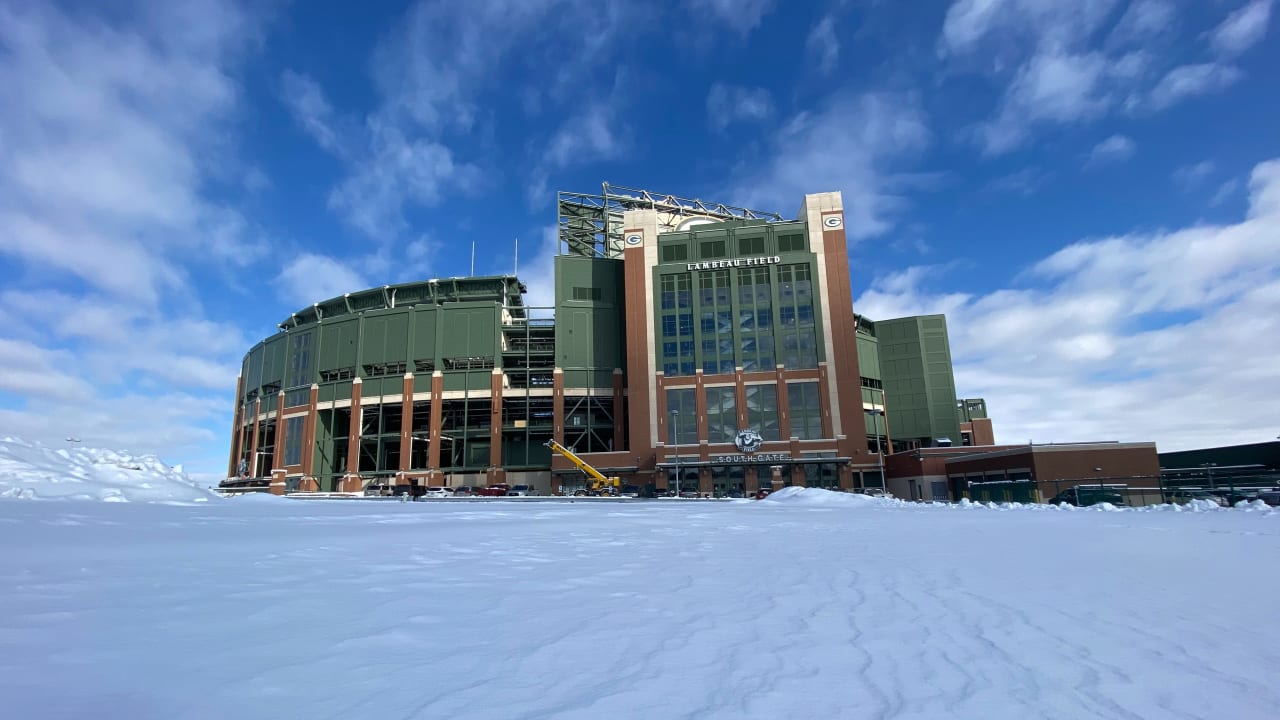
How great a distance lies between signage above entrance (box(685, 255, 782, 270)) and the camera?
7525cm

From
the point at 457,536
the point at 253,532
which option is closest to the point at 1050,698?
the point at 457,536

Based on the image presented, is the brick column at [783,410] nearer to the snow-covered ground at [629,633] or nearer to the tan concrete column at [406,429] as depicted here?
the tan concrete column at [406,429]

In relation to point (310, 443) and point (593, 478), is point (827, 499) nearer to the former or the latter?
point (593, 478)

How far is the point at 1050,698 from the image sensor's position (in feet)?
13.9

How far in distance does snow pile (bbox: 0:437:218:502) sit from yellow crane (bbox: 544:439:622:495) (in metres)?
43.1

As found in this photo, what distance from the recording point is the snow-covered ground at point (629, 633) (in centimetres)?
407

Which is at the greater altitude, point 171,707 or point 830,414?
point 830,414

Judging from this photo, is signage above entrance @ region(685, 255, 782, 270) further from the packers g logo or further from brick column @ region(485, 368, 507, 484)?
brick column @ region(485, 368, 507, 484)

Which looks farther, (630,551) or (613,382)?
(613,382)

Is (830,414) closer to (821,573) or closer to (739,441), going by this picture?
(739,441)

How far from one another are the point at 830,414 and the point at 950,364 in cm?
3229

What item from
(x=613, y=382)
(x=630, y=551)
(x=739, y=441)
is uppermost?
(x=613, y=382)

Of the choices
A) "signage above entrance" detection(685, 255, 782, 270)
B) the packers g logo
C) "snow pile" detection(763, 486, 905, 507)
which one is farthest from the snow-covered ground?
"signage above entrance" detection(685, 255, 782, 270)

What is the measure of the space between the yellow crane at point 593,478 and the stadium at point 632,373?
5.15ft
